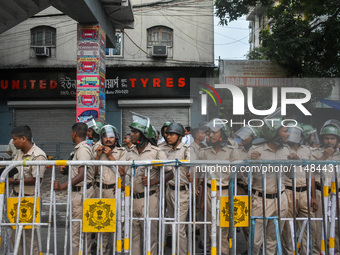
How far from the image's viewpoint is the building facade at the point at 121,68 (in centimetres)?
1500

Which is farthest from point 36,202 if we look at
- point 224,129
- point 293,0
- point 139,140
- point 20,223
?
point 293,0

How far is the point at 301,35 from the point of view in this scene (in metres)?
11.0

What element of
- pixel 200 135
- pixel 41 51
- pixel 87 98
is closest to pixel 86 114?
pixel 87 98

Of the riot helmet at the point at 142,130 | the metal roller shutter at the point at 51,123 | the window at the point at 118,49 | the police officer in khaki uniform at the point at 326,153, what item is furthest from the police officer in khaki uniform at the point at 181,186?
the metal roller shutter at the point at 51,123

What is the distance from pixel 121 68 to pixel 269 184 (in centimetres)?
1150

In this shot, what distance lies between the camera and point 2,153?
37.1 ft

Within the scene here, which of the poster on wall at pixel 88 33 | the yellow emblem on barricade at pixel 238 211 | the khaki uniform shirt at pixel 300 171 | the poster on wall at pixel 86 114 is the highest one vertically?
the poster on wall at pixel 88 33

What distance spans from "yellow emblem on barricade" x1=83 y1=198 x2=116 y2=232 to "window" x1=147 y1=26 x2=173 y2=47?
12.2 meters

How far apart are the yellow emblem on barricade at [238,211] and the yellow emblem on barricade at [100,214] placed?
3.75 feet

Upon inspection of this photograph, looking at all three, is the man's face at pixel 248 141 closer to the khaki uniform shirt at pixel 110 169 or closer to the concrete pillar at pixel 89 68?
the khaki uniform shirt at pixel 110 169

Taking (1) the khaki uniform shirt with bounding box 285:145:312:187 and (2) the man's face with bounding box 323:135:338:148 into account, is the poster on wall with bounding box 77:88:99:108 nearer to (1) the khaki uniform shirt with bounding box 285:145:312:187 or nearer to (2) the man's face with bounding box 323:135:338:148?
(1) the khaki uniform shirt with bounding box 285:145:312:187

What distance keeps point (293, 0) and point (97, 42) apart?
584 cm

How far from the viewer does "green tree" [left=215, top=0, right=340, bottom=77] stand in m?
10.5

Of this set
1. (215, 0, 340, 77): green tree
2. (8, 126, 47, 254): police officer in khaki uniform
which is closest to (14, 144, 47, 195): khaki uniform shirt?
(8, 126, 47, 254): police officer in khaki uniform
